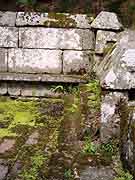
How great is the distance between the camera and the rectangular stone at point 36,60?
730 cm

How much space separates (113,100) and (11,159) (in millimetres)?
1165

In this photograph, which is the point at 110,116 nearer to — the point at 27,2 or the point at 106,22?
the point at 106,22

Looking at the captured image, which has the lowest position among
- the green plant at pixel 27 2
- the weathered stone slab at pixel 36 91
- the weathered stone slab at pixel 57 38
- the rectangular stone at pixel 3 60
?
the weathered stone slab at pixel 36 91

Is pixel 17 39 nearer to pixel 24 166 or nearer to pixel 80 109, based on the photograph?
pixel 80 109

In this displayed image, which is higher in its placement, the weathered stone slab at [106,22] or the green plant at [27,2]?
the green plant at [27,2]

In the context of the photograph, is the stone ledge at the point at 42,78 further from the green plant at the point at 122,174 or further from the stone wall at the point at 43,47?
the green plant at the point at 122,174

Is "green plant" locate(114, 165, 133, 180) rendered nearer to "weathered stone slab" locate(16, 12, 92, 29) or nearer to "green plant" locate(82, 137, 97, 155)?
"green plant" locate(82, 137, 97, 155)

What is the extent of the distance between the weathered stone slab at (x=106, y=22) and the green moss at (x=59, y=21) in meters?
0.44

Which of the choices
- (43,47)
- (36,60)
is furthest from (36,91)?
(43,47)

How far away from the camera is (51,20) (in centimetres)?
727

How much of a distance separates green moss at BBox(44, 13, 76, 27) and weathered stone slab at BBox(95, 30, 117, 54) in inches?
19.9

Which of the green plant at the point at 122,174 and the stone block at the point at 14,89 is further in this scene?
the stone block at the point at 14,89

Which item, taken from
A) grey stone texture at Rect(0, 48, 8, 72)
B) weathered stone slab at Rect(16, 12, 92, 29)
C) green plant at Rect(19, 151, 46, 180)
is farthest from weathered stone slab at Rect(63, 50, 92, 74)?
green plant at Rect(19, 151, 46, 180)

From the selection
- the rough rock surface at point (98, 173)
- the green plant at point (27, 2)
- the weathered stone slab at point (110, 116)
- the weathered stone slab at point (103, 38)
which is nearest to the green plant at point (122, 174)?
the rough rock surface at point (98, 173)
